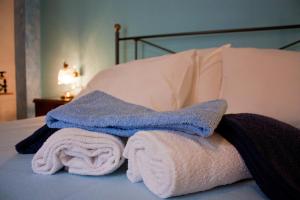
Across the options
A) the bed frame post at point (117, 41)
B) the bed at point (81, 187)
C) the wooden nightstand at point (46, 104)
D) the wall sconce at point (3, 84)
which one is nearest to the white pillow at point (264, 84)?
the bed at point (81, 187)

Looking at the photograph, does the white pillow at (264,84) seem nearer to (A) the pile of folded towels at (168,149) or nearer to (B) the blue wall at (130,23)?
(A) the pile of folded towels at (168,149)

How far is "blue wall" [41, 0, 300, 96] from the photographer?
1755 millimetres

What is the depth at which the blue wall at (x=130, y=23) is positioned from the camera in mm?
1755

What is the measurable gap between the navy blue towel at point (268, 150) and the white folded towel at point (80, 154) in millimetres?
263

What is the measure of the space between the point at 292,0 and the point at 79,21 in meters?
1.69

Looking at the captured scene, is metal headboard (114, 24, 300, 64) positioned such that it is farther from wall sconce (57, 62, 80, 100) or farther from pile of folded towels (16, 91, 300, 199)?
pile of folded towels (16, 91, 300, 199)

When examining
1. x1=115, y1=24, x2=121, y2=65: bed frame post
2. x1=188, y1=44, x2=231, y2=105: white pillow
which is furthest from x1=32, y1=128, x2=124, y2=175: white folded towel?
x1=115, y1=24, x2=121, y2=65: bed frame post

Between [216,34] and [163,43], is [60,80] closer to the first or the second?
[163,43]

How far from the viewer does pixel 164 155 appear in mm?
524

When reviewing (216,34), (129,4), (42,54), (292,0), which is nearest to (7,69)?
(42,54)

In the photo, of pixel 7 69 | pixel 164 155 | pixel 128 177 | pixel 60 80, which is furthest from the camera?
pixel 7 69

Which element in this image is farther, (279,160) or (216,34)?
(216,34)

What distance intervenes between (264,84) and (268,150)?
62 centimetres

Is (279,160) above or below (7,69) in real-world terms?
below
